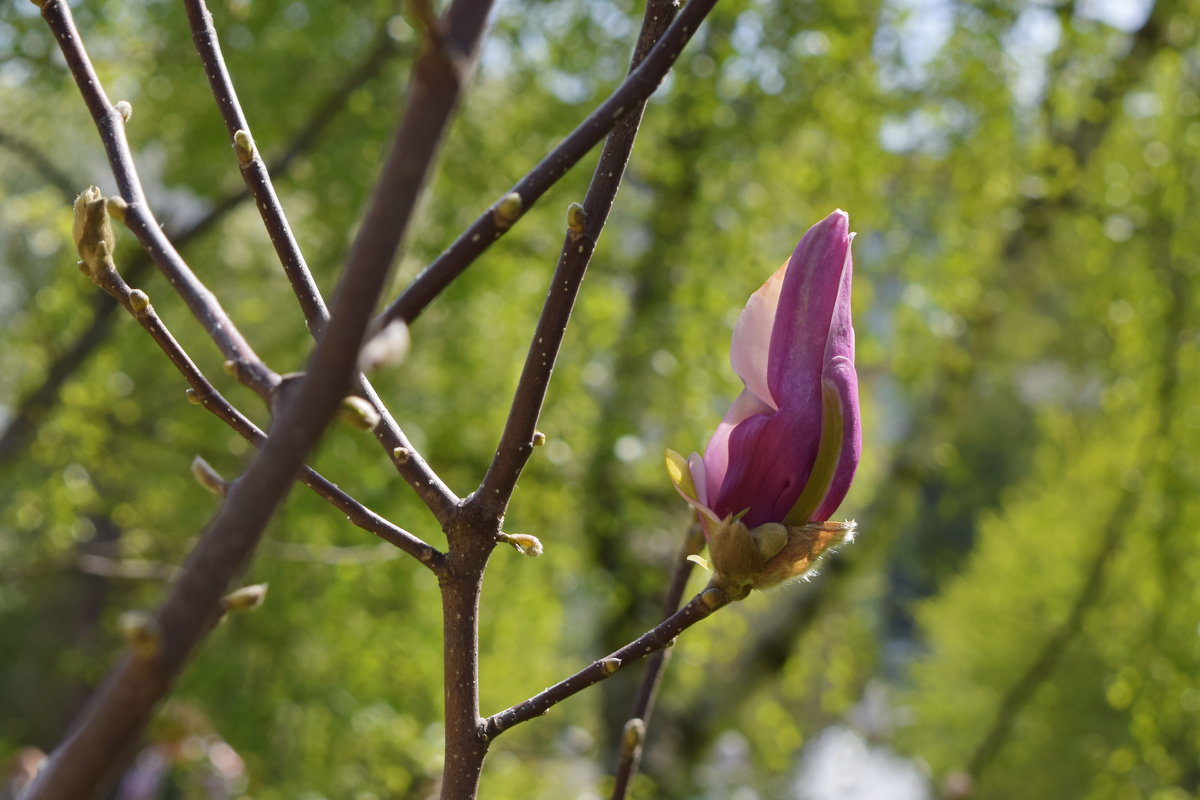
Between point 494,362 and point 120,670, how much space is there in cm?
226

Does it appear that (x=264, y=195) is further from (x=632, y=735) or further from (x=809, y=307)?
(x=632, y=735)

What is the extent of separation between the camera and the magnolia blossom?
0.36m

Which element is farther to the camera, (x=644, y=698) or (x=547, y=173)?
(x=644, y=698)

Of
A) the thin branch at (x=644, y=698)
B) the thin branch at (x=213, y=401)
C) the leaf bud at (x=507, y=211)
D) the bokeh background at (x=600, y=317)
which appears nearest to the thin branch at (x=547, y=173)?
the leaf bud at (x=507, y=211)

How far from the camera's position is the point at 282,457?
21cm

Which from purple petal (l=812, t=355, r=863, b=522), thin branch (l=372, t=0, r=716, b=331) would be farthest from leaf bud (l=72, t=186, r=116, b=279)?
purple petal (l=812, t=355, r=863, b=522)

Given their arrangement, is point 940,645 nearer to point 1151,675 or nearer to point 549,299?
point 1151,675

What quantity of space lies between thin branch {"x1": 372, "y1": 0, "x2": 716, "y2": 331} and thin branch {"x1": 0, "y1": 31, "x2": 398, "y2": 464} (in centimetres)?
172

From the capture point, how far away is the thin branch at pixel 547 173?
0.27 meters

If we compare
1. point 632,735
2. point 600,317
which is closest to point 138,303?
point 632,735

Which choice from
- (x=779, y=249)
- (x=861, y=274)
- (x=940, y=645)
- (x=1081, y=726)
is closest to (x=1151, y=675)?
(x=861, y=274)

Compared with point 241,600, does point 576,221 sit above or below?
above

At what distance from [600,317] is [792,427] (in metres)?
1.60

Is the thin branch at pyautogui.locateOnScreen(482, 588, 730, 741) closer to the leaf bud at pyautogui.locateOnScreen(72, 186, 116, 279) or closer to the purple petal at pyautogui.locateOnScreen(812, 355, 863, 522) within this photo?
the purple petal at pyautogui.locateOnScreen(812, 355, 863, 522)
